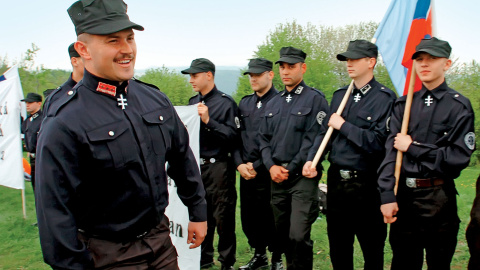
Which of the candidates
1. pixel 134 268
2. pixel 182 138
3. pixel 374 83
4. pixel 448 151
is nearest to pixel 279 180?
pixel 374 83

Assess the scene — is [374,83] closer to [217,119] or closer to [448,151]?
[448,151]

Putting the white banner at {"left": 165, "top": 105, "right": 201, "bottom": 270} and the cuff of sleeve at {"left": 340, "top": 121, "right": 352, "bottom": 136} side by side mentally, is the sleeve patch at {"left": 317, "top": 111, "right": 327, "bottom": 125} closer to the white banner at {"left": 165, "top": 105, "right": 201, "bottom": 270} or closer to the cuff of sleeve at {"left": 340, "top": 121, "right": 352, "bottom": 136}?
the cuff of sleeve at {"left": 340, "top": 121, "right": 352, "bottom": 136}

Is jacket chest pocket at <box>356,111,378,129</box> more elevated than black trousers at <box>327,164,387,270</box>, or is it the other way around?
jacket chest pocket at <box>356,111,378,129</box>

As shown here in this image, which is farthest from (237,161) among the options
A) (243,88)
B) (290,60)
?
(243,88)

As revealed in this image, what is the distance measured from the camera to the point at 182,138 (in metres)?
2.59

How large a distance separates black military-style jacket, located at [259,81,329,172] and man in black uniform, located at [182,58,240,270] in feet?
2.20

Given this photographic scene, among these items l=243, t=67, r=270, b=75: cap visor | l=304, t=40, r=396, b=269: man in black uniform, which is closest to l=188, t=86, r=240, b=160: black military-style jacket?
l=243, t=67, r=270, b=75: cap visor

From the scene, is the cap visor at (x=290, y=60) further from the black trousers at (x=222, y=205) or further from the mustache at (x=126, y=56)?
the mustache at (x=126, y=56)

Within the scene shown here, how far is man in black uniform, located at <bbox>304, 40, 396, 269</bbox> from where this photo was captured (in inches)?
152

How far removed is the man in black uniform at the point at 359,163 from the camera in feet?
12.7

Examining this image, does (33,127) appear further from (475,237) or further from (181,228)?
(475,237)

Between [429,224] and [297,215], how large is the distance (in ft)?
4.38

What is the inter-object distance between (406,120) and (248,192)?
2.48m

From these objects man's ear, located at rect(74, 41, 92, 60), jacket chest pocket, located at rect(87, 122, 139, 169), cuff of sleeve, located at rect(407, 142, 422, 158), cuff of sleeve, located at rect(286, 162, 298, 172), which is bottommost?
cuff of sleeve, located at rect(286, 162, 298, 172)
